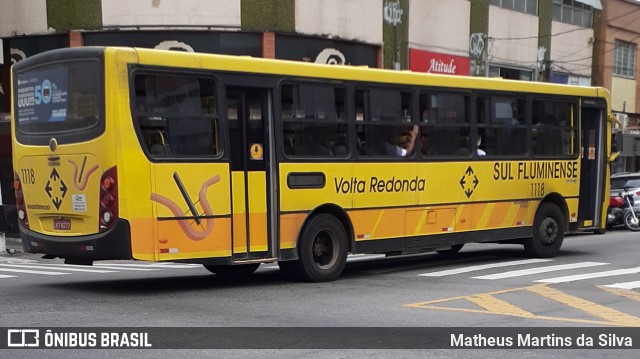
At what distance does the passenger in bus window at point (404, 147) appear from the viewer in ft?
43.6

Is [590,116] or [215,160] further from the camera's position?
[590,116]

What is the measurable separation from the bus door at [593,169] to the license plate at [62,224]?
10162 millimetres

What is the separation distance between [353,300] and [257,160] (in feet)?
7.80

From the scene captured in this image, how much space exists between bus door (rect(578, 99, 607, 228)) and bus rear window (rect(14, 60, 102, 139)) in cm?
1012

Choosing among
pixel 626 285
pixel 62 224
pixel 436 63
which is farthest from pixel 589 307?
pixel 436 63

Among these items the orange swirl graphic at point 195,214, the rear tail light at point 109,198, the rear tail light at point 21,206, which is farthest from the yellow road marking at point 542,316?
the rear tail light at point 21,206

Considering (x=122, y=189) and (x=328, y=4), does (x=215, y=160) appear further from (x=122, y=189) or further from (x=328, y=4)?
(x=328, y=4)

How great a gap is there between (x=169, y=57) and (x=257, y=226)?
8.28 feet

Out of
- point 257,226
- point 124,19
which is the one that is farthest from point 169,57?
point 124,19

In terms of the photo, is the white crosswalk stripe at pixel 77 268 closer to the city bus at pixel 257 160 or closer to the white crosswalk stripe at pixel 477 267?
the city bus at pixel 257 160

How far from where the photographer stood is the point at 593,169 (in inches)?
668

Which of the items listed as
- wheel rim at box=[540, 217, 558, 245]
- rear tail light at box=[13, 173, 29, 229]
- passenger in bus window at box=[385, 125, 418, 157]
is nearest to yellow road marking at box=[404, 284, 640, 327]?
passenger in bus window at box=[385, 125, 418, 157]

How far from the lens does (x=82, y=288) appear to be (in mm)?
11727

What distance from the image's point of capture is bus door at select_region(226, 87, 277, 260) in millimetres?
11445
